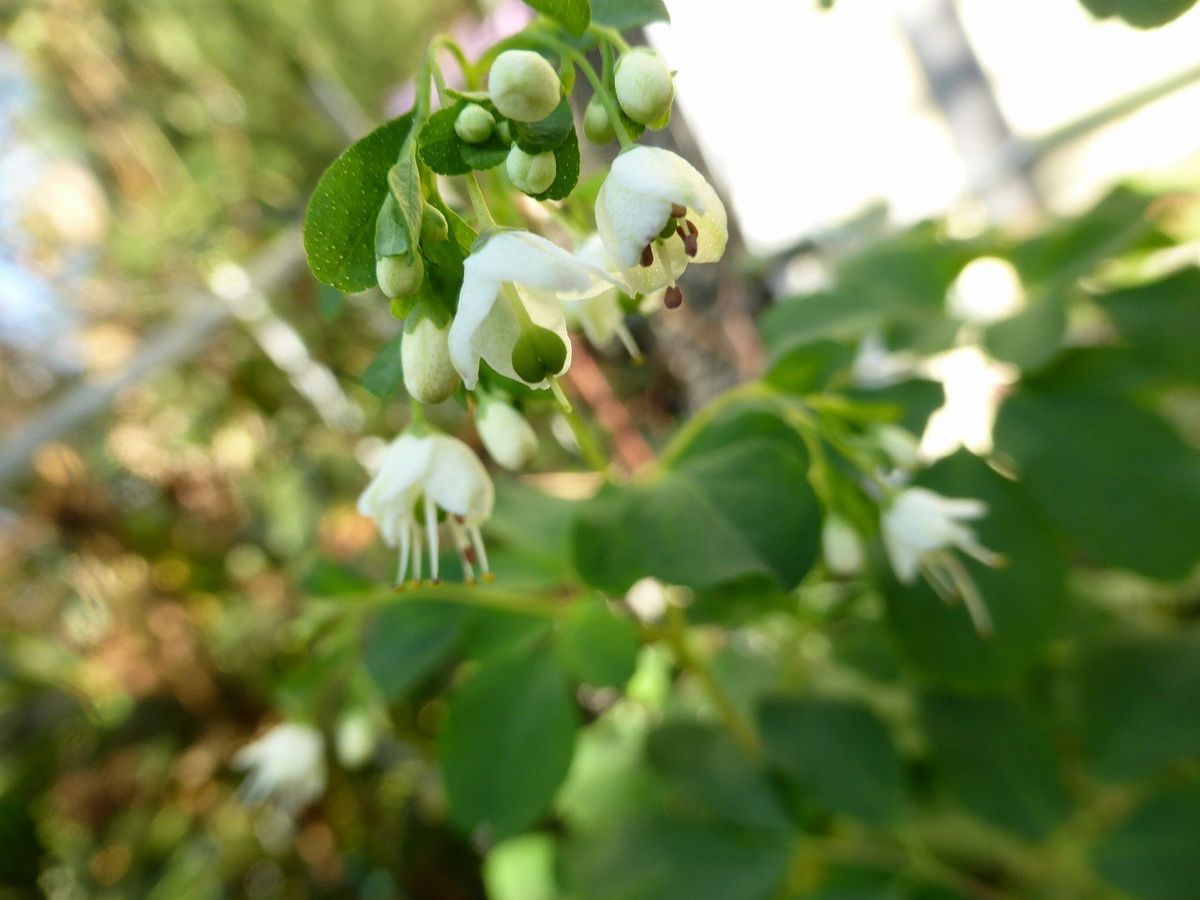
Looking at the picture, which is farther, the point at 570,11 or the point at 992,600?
the point at 992,600

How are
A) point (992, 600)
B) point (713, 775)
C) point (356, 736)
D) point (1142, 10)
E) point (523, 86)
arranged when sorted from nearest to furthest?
point (523, 86) < point (1142, 10) < point (992, 600) < point (713, 775) < point (356, 736)

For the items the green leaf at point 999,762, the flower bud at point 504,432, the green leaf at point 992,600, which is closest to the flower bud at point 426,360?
the flower bud at point 504,432

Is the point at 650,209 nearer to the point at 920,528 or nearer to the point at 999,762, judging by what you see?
the point at 920,528

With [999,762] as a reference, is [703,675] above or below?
above

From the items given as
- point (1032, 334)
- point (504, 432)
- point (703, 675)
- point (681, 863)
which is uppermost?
point (504, 432)

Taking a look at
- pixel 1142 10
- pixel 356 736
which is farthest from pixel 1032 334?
pixel 356 736

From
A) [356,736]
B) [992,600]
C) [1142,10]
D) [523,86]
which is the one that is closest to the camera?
[523,86]

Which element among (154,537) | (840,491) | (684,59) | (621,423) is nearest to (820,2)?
(840,491)

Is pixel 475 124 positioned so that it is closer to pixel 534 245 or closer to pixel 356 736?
pixel 534 245
